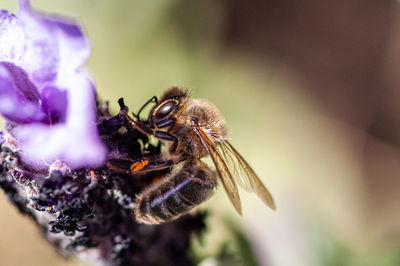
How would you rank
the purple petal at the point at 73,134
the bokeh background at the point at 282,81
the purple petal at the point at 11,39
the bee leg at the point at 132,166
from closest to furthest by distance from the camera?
the purple petal at the point at 73,134 → the purple petal at the point at 11,39 → the bee leg at the point at 132,166 → the bokeh background at the point at 282,81

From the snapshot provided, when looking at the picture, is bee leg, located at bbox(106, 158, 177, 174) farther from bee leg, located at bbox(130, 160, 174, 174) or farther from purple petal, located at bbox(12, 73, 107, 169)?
purple petal, located at bbox(12, 73, 107, 169)

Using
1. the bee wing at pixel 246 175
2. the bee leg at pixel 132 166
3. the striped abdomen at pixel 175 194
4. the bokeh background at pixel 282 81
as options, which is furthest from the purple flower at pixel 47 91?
the bokeh background at pixel 282 81

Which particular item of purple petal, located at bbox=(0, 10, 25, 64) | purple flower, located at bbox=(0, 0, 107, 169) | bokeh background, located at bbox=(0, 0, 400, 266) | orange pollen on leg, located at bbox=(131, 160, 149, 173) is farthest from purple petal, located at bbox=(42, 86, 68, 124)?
bokeh background, located at bbox=(0, 0, 400, 266)

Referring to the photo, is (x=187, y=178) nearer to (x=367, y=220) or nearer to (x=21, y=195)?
(x=21, y=195)

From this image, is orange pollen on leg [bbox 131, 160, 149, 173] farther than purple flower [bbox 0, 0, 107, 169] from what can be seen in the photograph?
Yes

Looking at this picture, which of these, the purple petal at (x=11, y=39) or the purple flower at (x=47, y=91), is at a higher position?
the purple petal at (x=11, y=39)

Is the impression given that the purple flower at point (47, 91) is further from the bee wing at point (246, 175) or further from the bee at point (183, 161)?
the bee wing at point (246, 175)

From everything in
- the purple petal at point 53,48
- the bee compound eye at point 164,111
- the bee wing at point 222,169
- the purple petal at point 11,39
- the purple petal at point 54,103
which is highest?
the purple petal at point 11,39
